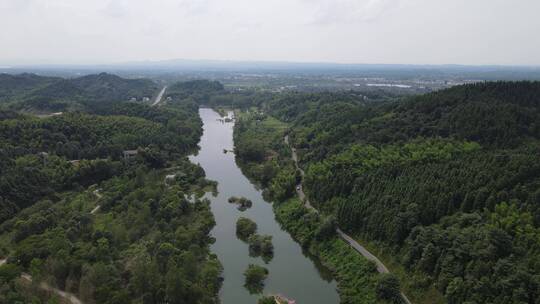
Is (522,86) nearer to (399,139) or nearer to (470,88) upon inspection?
(470,88)

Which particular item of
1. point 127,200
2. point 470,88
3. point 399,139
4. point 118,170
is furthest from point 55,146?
point 470,88

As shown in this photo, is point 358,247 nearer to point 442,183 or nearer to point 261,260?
point 261,260

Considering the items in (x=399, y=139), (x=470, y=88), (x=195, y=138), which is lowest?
(x=195, y=138)

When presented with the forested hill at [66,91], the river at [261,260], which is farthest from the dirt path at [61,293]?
the forested hill at [66,91]

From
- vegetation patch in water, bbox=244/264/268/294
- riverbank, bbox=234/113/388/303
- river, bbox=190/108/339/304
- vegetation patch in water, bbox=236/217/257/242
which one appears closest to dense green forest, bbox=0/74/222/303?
river, bbox=190/108/339/304

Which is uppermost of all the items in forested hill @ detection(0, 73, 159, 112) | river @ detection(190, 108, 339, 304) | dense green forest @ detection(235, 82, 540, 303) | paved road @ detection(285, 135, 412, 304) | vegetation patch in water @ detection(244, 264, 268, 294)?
dense green forest @ detection(235, 82, 540, 303)

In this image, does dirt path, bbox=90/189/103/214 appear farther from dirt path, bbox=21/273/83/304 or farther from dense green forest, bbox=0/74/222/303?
dirt path, bbox=21/273/83/304
